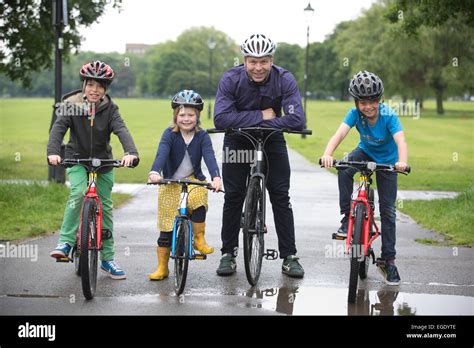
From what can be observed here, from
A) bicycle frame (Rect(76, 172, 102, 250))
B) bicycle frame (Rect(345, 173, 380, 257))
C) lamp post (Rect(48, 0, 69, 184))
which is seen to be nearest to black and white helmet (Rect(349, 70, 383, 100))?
bicycle frame (Rect(345, 173, 380, 257))

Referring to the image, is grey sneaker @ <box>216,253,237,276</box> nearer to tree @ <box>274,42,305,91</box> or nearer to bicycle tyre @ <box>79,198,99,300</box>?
bicycle tyre @ <box>79,198,99,300</box>

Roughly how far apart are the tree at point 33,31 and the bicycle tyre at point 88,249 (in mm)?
12994

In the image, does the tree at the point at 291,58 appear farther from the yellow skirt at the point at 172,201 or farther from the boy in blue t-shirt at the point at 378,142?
the yellow skirt at the point at 172,201

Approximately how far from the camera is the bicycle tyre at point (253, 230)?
702 cm

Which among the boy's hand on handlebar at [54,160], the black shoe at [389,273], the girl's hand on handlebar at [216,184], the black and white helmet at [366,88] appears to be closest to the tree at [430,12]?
the black and white helmet at [366,88]

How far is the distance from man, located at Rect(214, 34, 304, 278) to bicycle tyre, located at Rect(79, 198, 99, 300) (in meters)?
1.29

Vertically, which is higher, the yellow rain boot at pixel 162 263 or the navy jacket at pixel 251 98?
the navy jacket at pixel 251 98

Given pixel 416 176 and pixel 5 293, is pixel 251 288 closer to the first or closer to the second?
pixel 5 293

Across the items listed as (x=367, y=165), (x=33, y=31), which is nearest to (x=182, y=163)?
(x=367, y=165)

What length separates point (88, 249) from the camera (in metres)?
6.60

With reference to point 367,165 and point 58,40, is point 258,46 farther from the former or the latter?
point 58,40

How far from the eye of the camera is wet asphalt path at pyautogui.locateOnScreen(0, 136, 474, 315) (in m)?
6.33

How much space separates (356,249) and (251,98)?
5.61 feet

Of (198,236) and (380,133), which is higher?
(380,133)
